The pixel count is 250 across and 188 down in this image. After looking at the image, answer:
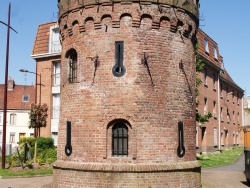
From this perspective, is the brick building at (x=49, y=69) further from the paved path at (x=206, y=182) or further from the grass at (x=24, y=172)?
the paved path at (x=206, y=182)

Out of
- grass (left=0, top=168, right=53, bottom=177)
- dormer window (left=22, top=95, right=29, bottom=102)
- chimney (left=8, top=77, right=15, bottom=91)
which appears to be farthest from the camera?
chimney (left=8, top=77, right=15, bottom=91)

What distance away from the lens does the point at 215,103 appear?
35.2 metres

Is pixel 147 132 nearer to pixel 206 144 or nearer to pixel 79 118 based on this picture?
pixel 79 118

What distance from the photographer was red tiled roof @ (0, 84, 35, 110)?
41.7 m

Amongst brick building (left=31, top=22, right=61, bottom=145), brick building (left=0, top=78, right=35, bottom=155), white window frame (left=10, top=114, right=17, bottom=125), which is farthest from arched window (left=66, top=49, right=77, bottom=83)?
white window frame (left=10, top=114, right=17, bottom=125)

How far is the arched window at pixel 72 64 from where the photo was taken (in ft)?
42.9

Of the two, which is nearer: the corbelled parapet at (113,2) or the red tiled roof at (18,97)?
the corbelled parapet at (113,2)

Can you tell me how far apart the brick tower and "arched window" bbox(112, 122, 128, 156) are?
0.11 feet

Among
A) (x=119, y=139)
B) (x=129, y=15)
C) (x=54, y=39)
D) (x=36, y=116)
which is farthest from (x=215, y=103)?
(x=129, y=15)

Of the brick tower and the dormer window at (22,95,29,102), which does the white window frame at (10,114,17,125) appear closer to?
the dormer window at (22,95,29,102)

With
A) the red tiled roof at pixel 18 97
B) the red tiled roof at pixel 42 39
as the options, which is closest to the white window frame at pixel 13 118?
the red tiled roof at pixel 18 97

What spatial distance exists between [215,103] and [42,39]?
712 inches

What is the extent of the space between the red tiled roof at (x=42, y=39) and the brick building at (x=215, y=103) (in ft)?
43.7

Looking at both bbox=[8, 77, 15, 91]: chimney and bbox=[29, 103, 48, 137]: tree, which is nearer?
bbox=[29, 103, 48, 137]: tree
